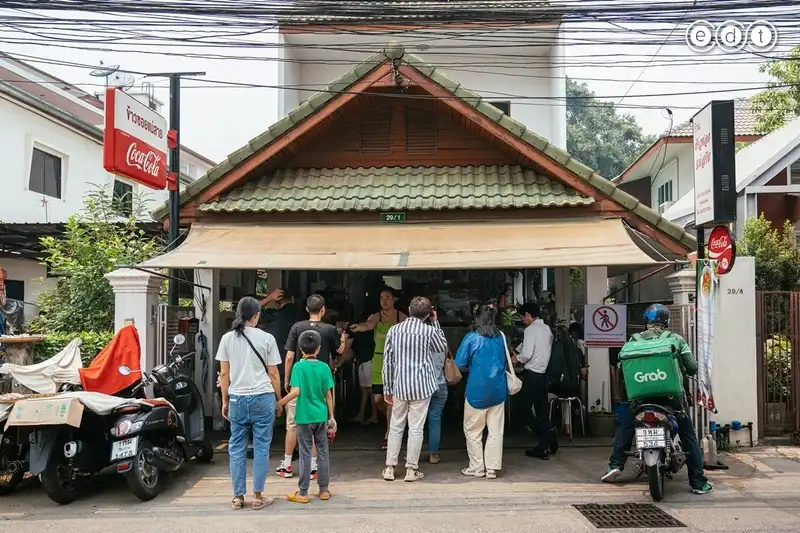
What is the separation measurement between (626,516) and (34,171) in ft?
49.6

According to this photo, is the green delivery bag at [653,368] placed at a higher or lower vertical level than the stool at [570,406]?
higher

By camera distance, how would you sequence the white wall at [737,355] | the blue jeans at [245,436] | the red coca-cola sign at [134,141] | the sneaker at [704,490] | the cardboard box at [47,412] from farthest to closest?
the white wall at [737,355] < the red coca-cola sign at [134,141] < the sneaker at [704,490] < the blue jeans at [245,436] < the cardboard box at [47,412]

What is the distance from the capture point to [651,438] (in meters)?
5.73

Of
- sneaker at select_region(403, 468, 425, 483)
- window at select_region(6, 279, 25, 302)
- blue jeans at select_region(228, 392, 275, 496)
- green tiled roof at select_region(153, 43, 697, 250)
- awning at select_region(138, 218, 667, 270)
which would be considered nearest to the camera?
blue jeans at select_region(228, 392, 275, 496)

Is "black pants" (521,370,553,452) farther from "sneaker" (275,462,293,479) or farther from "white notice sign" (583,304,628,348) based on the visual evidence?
"sneaker" (275,462,293,479)

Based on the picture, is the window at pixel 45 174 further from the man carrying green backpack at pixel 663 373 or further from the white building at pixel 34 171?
the man carrying green backpack at pixel 663 373

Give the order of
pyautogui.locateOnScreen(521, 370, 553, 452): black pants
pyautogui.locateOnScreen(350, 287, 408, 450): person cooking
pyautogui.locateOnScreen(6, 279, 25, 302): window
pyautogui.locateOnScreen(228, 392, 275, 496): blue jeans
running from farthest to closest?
1. pyautogui.locateOnScreen(6, 279, 25, 302): window
2. pyautogui.locateOnScreen(350, 287, 408, 450): person cooking
3. pyautogui.locateOnScreen(521, 370, 553, 452): black pants
4. pyautogui.locateOnScreen(228, 392, 275, 496): blue jeans

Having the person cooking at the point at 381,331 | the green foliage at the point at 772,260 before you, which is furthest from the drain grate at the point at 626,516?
the green foliage at the point at 772,260

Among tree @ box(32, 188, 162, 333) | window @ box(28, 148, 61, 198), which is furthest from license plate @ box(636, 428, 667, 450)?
window @ box(28, 148, 61, 198)

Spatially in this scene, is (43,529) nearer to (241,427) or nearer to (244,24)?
(241,427)

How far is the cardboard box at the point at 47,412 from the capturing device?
553cm

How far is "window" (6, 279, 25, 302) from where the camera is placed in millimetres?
15338

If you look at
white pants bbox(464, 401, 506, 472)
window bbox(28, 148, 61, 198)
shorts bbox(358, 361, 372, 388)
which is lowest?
white pants bbox(464, 401, 506, 472)

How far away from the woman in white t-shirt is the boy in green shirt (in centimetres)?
26
